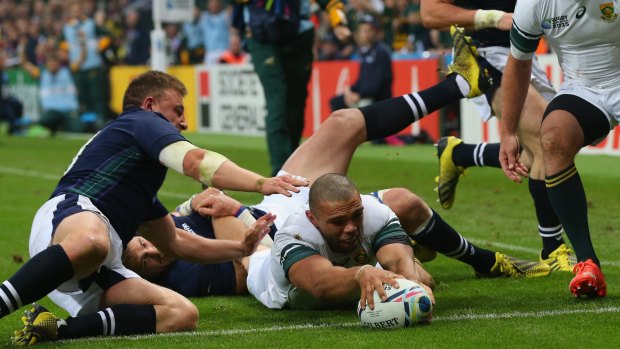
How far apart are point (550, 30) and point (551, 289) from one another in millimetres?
1396

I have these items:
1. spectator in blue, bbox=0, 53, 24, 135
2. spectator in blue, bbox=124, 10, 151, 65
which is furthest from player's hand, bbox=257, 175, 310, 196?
Result: spectator in blue, bbox=124, 10, 151, 65

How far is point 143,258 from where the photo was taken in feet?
21.5

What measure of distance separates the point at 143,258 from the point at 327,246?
1.34m

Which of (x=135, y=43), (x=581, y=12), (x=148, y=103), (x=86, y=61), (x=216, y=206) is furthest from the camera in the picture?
(x=135, y=43)

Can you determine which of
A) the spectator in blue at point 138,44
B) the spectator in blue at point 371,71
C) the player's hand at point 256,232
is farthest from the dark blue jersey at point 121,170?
the spectator in blue at point 138,44

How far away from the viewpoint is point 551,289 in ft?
21.0

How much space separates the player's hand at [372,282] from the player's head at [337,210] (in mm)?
268

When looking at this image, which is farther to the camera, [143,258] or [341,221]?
[143,258]

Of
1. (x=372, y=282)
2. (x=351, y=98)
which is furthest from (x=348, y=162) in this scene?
(x=351, y=98)

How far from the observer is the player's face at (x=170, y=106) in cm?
583

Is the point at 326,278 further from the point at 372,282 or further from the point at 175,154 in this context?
the point at 175,154

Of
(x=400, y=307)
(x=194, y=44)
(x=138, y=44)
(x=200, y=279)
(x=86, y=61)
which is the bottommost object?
(x=86, y=61)

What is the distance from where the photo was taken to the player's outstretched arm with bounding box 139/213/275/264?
6.07 m

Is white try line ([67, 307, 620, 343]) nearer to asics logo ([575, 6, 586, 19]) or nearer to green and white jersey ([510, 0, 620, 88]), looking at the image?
green and white jersey ([510, 0, 620, 88])
